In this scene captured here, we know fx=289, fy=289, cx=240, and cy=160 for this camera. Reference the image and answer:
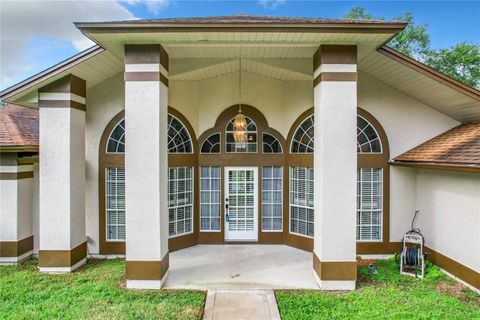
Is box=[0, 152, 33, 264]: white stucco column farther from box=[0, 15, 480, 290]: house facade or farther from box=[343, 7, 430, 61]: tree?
box=[343, 7, 430, 61]: tree

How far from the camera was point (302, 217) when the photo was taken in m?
7.47

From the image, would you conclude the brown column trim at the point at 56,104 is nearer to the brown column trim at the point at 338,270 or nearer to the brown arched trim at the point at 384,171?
the brown column trim at the point at 338,270

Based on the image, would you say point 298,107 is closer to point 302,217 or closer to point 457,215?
point 302,217

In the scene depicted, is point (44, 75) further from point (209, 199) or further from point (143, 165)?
point (209, 199)

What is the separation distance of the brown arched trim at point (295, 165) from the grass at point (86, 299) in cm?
324

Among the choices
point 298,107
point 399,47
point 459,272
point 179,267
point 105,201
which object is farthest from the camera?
point 399,47

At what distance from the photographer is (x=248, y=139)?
782 centimetres

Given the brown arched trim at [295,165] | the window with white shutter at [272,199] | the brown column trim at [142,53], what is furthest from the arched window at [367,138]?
the brown column trim at [142,53]

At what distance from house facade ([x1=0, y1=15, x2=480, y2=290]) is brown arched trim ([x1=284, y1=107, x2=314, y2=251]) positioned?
29mm

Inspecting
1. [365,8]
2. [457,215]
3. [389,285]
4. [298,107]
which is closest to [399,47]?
[365,8]

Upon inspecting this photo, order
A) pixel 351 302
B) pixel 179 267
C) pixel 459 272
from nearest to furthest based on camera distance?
1. pixel 351 302
2. pixel 459 272
3. pixel 179 267

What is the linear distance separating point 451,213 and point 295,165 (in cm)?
343

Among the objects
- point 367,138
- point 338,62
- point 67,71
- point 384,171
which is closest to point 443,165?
point 384,171

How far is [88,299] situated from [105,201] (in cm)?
270
